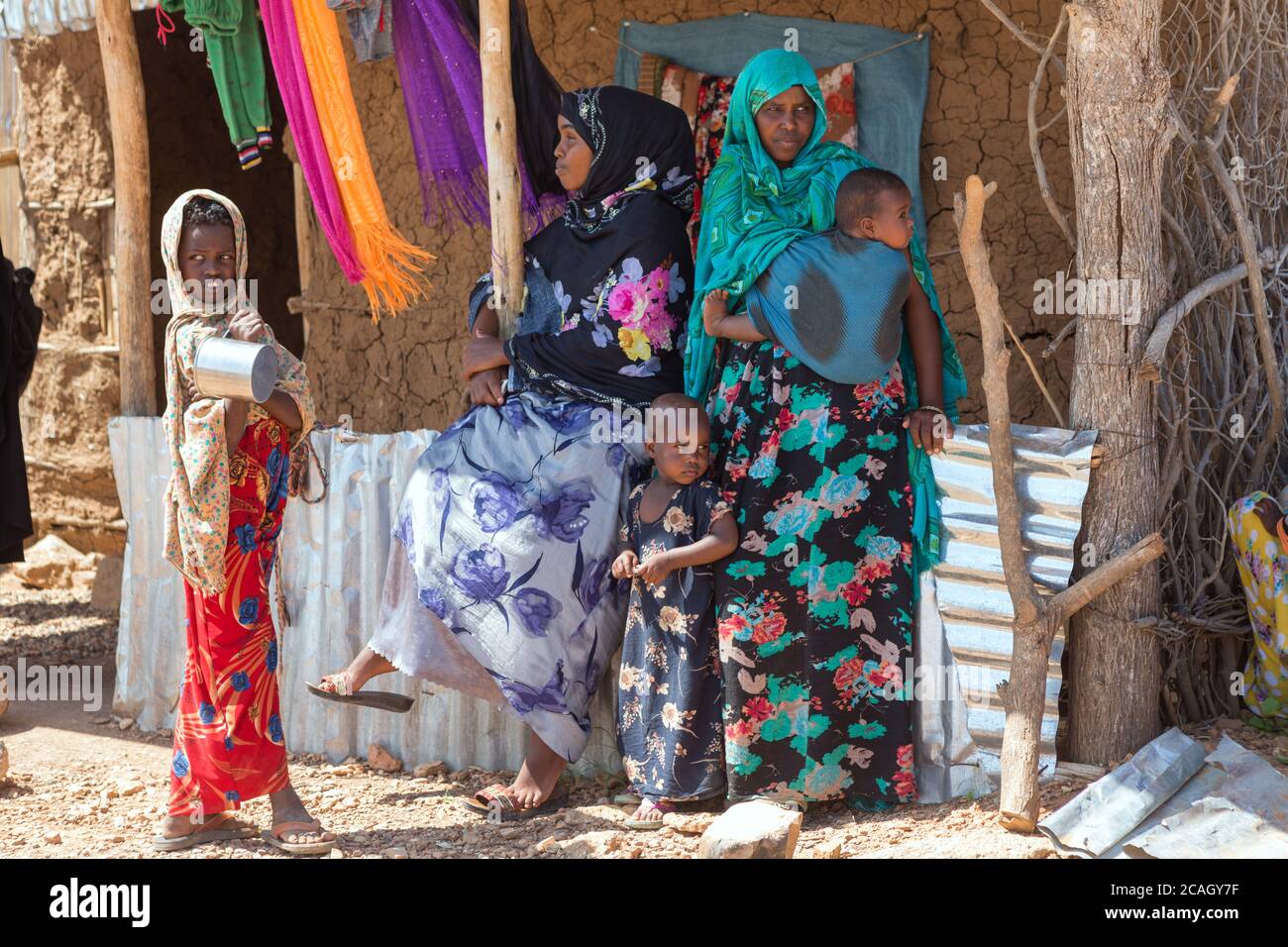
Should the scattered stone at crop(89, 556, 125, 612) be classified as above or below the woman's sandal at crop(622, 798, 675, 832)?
above

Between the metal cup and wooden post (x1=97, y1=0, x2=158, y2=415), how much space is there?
1865 mm

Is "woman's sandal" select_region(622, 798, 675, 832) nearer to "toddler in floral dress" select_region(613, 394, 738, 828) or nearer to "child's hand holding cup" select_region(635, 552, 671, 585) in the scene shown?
"toddler in floral dress" select_region(613, 394, 738, 828)

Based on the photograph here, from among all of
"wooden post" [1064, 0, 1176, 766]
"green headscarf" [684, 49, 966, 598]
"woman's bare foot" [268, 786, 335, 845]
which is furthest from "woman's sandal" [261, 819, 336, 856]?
"wooden post" [1064, 0, 1176, 766]

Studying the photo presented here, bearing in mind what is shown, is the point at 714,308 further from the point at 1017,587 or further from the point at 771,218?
the point at 1017,587

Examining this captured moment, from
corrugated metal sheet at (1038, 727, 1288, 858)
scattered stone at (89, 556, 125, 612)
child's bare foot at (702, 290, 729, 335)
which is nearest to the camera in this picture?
corrugated metal sheet at (1038, 727, 1288, 858)

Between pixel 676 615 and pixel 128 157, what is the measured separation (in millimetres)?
2762

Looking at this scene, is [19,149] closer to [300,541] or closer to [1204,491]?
[300,541]

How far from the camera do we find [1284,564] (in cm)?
360

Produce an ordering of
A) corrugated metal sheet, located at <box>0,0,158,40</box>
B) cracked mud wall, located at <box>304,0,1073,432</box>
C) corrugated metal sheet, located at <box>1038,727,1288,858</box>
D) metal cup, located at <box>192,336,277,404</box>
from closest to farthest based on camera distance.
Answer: corrugated metal sheet, located at <box>1038,727,1288,858</box> → metal cup, located at <box>192,336,277,404</box> → cracked mud wall, located at <box>304,0,1073,432</box> → corrugated metal sheet, located at <box>0,0,158,40</box>

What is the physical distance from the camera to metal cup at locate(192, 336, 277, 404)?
3102 mm

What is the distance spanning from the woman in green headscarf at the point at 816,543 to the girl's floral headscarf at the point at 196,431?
3.82 feet

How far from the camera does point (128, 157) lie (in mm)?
4836

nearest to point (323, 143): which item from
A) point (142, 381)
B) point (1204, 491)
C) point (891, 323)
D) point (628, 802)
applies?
point (142, 381)

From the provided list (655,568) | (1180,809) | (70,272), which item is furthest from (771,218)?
(70,272)
